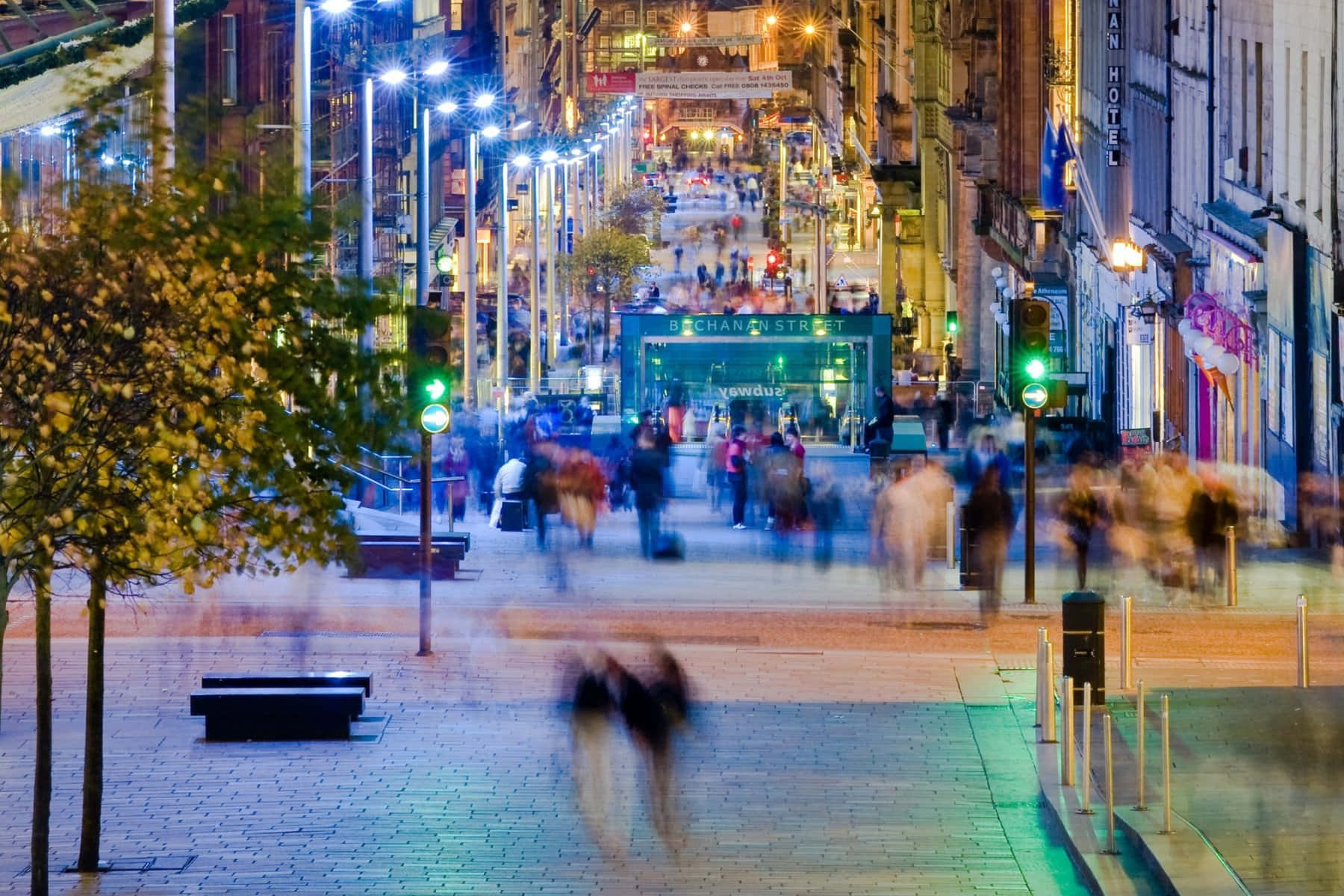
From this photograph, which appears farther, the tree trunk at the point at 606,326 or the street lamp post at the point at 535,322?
the tree trunk at the point at 606,326

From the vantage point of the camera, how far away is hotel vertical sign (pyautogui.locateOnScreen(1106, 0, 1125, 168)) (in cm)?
4731

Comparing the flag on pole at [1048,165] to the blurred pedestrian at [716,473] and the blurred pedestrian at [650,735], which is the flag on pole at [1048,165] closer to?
the blurred pedestrian at [716,473]

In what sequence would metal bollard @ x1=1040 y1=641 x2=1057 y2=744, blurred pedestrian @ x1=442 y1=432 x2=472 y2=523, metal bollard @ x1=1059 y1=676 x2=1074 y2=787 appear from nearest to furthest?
metal bollard @ x1=1059 y1=676 x2=1074 y2=787 < metal bollard @ x1=1040 y1=641 x2=1057 y2=744 < blurred pedestrian @ x1=442 y1=432 x2=472 y2=523

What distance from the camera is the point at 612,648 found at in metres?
21.6

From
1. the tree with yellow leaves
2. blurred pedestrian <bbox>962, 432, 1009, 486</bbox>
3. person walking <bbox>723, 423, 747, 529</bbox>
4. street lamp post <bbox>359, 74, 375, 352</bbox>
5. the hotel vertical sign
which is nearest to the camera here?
the tree with yellow leaves

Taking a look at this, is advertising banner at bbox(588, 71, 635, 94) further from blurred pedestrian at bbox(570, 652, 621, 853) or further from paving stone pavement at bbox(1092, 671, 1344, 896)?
blurred pedestrian at bbox(570, 652, 621, 853)

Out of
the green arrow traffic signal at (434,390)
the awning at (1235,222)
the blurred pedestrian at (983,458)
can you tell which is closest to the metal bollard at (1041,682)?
the green arrow traffic signal at (434,390)

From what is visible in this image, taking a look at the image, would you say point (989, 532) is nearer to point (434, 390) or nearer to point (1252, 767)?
point (434, 390)

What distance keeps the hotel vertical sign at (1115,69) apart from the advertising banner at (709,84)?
145 ft

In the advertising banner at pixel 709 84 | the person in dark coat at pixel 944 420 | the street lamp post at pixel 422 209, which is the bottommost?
the person in dark coat at pixel 944 420

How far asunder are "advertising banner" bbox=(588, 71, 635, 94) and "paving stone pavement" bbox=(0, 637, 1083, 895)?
3026 inches

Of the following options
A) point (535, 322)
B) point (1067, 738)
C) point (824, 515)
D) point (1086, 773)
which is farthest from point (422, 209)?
point (1086, 773)

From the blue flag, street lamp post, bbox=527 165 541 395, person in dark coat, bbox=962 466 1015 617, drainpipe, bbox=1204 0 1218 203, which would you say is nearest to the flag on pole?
the blue flag

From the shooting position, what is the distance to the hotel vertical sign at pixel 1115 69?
47312 mm
